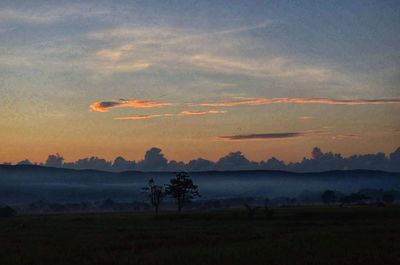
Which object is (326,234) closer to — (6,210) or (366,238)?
(366,238)

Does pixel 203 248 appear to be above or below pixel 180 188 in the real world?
below

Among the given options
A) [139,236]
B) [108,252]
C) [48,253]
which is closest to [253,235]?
[139,236]

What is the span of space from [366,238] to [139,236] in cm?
2164

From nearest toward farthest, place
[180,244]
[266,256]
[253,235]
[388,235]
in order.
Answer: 1. [266,256]
2. [180,244]
3. [388,235]
4. [253,235]

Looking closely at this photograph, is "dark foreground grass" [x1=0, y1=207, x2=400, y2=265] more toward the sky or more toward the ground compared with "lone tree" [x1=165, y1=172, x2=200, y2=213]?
more toward the ground

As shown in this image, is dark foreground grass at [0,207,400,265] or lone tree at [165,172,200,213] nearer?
dark foreground grass at [0,207,400,265]

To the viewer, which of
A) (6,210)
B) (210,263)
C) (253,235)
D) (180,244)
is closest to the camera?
(210,263)

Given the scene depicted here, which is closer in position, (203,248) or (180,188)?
(203,248)

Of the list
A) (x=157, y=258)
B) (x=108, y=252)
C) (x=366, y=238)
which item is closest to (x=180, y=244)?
(x=108, y=252)

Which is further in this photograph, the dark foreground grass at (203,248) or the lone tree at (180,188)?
the lone tree at (180,188)

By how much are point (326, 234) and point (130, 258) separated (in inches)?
949

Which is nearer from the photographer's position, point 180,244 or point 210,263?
point 210,263

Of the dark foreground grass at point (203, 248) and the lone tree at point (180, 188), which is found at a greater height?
the lone tree at point (180, 188)

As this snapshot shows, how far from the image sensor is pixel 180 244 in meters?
Result: 53.7
